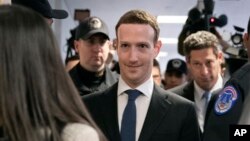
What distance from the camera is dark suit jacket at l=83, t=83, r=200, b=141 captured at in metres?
1.73

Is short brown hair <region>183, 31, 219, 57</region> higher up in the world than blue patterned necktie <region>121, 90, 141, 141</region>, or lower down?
higher up

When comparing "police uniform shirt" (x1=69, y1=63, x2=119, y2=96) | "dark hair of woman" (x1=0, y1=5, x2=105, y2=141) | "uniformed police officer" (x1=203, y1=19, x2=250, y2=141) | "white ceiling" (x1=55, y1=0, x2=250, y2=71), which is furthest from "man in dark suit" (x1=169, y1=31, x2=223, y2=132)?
"white ceiling" (x1=55, y1=0, x2=250, y2=71)

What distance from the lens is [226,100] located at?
1.60 m

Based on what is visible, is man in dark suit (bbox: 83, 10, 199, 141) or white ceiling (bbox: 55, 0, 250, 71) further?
white ceiling (bbox: 55, 0, 250, 71)

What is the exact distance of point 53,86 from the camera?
0.96 meters

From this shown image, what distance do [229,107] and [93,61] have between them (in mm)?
1126

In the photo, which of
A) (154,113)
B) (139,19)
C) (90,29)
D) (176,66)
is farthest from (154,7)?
(154,113)

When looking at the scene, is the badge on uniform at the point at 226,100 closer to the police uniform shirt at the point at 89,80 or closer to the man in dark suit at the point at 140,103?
the man in dark suit at the point at 140,103

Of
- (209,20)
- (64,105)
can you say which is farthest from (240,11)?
(64,105)

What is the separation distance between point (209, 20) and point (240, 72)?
2.03 meters

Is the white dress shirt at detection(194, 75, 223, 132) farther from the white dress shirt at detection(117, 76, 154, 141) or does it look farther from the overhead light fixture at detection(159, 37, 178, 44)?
the overhead light fixture at detection(159, 37, 178, 44)

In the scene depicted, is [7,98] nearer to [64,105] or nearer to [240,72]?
[64,105]

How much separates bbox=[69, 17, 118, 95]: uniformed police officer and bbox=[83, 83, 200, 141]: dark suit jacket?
701mm

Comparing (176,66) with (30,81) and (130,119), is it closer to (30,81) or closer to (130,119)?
(130,119)
